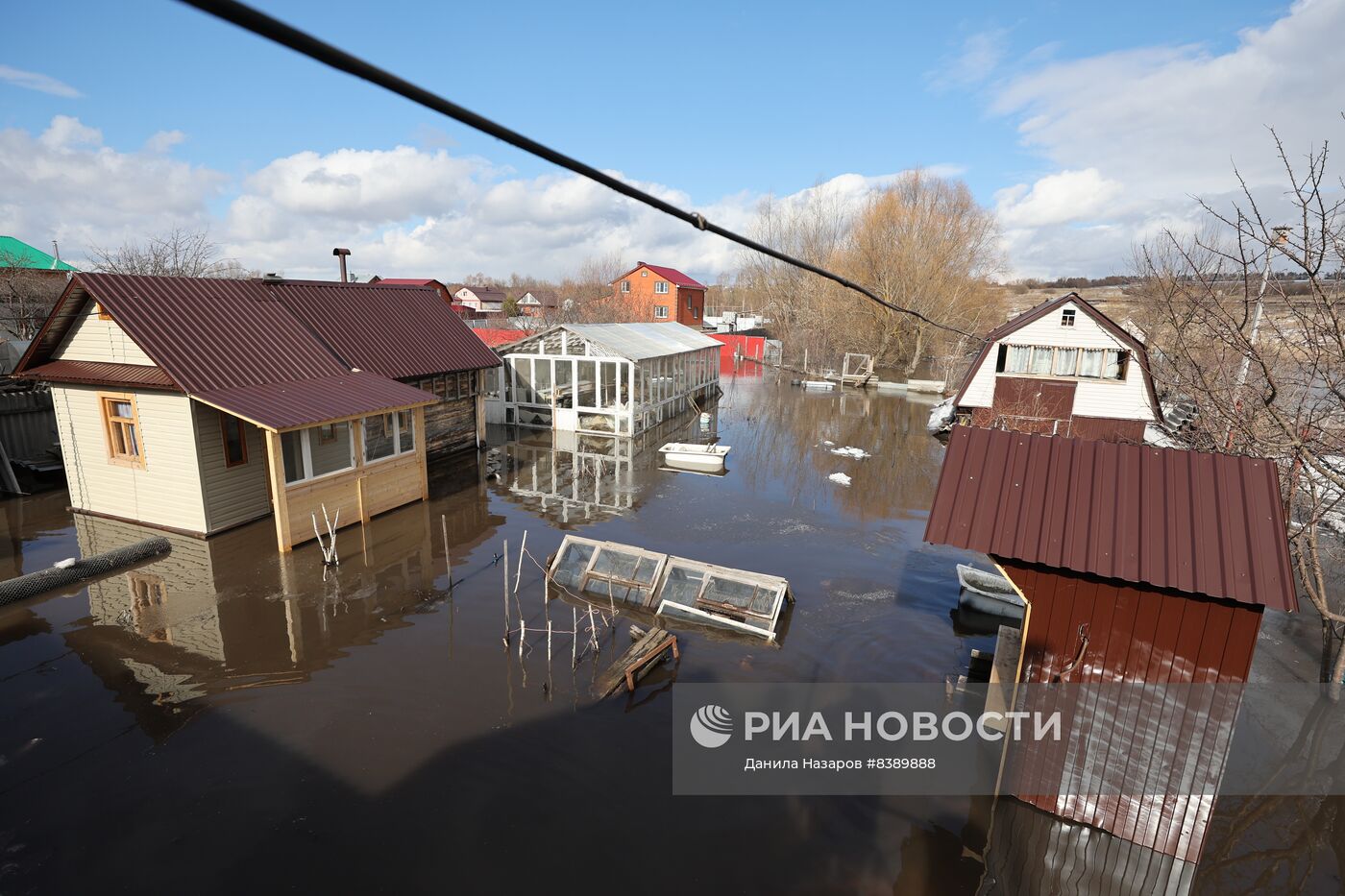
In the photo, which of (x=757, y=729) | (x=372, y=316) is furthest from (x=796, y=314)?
(x=757, y=729)

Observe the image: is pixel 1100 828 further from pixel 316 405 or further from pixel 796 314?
pixel 796 314

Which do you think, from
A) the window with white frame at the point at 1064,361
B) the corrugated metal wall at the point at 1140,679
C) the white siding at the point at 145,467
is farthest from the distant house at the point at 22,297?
the window with white frame at the point at 1064,361

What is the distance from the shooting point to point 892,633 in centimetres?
1012

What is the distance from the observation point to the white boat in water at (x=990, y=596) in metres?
10.7

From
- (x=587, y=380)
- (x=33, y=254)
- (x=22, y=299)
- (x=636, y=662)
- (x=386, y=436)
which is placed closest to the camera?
(x=636, y=662)

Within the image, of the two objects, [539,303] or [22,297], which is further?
[539,303]

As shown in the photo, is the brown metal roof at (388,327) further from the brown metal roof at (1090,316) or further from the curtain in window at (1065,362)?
the curtain in window at (1065,362)

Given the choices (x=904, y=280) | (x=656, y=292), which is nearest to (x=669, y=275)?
(x=656, y=292)

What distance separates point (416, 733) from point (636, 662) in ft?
9.13

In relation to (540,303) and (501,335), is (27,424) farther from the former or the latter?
(540,303)

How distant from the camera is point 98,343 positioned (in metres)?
13.1

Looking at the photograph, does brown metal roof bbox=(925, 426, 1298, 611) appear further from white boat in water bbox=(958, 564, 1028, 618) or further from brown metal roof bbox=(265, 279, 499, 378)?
brown metal roof bbox=(265, 279, 499, 378)

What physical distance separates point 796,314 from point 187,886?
173 feet

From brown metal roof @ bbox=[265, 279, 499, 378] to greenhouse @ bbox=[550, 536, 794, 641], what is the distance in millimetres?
9070
